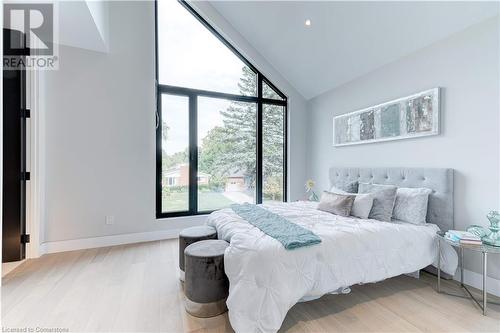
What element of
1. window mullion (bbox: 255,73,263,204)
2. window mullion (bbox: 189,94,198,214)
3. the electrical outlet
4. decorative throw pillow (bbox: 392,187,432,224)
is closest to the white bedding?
decorative throw pillow (bbox: 392,187,432,224)

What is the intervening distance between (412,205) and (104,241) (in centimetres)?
396

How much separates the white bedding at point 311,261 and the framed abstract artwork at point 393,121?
3.66ft

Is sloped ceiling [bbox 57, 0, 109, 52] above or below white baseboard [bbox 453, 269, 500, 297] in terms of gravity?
above

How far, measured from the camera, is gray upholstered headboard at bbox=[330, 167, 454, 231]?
2.62 meters

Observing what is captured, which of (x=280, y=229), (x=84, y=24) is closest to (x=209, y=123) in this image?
(x=84, y=24)

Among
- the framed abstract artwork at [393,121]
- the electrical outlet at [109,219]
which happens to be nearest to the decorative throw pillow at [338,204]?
the framed abstract artwork at [393,121]

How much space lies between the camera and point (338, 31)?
3.39 meters

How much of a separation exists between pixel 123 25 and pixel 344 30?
3127mm

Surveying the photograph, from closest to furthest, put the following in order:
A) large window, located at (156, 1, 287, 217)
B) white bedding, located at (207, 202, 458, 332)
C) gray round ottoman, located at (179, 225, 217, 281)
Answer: white bedding, located at (207, 202, 458, 332) < gray round ottoman, located at (179, 225, 217, 281) < large window, located at (156, 1, 287, 217)

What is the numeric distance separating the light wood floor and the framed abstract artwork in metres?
1.66

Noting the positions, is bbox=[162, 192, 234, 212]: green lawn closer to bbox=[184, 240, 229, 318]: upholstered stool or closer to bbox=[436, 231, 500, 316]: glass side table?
bbox=[184, 240, 229, 318]: upholstered stool

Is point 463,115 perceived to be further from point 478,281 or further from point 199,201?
point 199,201

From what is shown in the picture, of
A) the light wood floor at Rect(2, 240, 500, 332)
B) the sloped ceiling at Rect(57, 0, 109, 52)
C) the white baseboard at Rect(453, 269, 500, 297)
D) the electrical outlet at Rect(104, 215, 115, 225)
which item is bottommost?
the light wood floor at Rect(2, 240, 500, 332)

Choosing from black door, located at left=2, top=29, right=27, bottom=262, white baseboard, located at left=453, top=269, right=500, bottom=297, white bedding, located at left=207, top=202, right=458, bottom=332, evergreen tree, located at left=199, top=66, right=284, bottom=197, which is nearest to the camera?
white bedding, located at left=207, top=202, right=458, bottom=332
